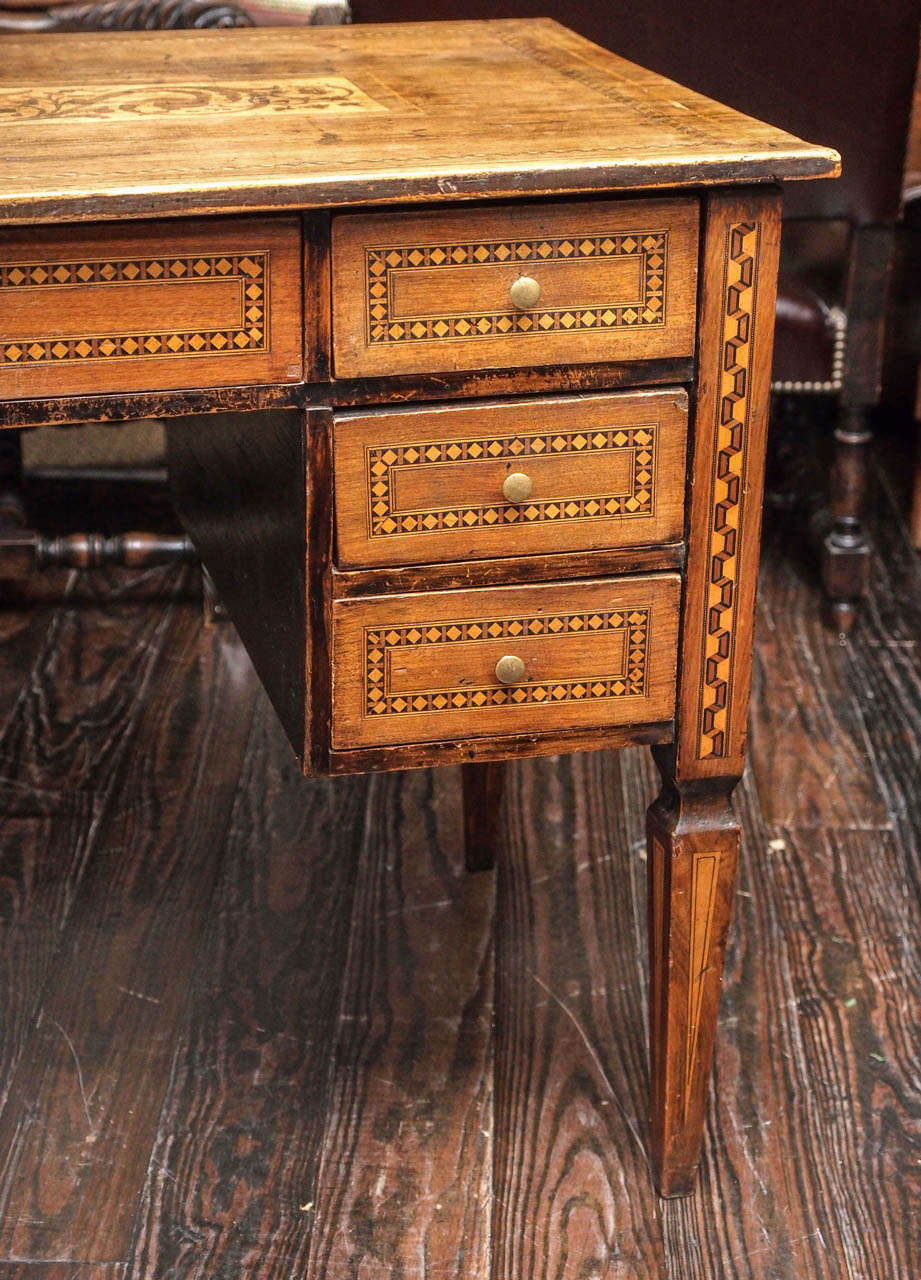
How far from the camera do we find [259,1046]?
1.63 m

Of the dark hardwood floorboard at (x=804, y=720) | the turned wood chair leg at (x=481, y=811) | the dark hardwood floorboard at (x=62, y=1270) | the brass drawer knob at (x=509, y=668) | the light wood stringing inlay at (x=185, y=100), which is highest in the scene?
the light wood stringing inlay at (x=185, y=100)

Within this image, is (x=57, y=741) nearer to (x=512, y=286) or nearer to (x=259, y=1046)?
(x=259, y=1046)

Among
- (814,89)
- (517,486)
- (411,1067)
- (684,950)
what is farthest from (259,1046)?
(814,89)

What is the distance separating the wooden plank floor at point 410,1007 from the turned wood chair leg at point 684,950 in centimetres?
7

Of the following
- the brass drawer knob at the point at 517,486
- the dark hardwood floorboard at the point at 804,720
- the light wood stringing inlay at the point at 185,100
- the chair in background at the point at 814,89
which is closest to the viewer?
the brass drawer knob at the point at 517,486

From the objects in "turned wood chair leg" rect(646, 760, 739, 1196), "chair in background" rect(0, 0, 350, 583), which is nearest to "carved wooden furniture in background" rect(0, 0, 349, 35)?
"chair in background" rect(0, 0, 350, 583)

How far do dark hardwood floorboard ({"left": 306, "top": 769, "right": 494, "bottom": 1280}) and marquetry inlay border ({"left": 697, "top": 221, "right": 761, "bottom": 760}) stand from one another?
453mm

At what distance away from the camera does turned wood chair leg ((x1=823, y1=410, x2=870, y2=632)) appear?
→ 7.83 feet

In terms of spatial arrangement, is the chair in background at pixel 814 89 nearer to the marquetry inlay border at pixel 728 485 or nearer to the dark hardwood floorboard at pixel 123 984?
the dark hardwood floorboard at pixel 123 984

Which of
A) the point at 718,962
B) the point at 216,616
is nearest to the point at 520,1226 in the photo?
the point at 718,962

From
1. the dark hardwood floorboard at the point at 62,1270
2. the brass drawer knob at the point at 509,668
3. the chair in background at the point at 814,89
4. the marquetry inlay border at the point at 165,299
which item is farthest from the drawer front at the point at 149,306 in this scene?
the chair in background at the point at 814,89

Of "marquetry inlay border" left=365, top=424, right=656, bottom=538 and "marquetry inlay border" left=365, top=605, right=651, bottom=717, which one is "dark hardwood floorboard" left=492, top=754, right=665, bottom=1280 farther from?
"marquetry inlay border" left=365, top=424, right=656, bottom=538

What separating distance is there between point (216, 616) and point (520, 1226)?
44.4 inches

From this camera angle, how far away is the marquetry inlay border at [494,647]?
1.24 metres
